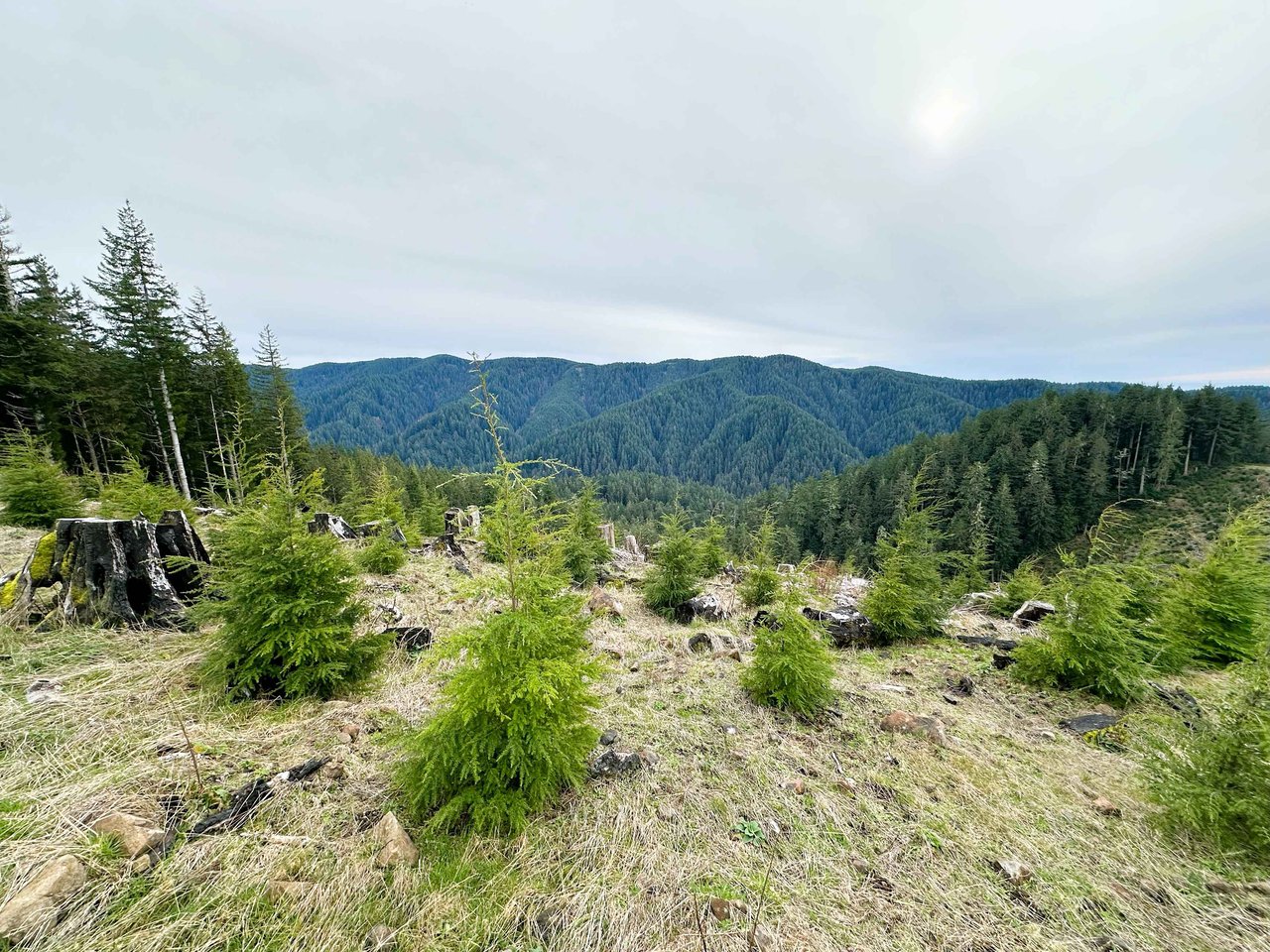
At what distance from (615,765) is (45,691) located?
5.94 metres

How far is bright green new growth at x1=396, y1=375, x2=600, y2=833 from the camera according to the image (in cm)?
364

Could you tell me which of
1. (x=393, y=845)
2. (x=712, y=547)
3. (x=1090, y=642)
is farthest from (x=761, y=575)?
(x=393, y=845)

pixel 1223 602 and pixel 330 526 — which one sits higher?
pixel 330 526

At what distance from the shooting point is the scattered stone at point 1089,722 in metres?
5.97

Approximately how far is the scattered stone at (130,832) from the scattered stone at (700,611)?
31.3ft

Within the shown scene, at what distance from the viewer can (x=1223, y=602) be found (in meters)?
7.86

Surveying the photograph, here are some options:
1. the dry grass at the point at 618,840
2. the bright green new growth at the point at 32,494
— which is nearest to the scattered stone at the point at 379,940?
the dry grass at the point at 618,840

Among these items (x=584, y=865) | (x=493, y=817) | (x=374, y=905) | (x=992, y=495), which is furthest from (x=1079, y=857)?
(x=992, y=495)

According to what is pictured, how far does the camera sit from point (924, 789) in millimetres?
4668

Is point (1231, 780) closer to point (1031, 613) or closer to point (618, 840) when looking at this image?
point (618, 840)

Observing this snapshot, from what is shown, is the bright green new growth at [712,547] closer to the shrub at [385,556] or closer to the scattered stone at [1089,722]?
the shrub at [385,556]

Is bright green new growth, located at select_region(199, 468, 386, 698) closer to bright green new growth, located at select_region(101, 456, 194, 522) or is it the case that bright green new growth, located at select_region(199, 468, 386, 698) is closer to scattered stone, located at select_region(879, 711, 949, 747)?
bright green new growth, located at select_region(101, 456, 194, 522)

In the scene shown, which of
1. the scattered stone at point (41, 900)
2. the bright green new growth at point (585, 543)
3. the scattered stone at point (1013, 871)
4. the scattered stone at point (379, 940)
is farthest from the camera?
the bright green new growth at point (585, 543)

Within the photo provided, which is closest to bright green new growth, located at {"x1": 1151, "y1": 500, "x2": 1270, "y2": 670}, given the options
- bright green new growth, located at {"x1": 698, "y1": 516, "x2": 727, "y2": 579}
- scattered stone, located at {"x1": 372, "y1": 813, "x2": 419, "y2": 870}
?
bright green new growth, located at {"x1": 698, "y1": 516, "x2": 727, "y2": 579}
